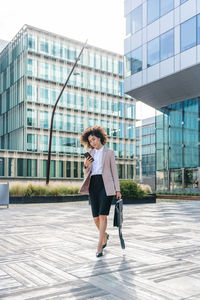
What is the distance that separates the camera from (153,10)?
96.0 ft

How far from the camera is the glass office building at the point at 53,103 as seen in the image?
4825 centimetres

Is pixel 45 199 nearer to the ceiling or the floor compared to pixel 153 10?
nearer to the floor

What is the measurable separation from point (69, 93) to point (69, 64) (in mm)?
4499

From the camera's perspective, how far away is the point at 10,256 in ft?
17.9

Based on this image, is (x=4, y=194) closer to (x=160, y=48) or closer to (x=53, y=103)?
(x=160, y=48)

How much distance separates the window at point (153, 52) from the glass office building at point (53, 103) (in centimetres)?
2334

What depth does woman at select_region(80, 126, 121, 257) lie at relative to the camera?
5449mm

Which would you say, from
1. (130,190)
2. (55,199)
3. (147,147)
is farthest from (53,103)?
(147,147)

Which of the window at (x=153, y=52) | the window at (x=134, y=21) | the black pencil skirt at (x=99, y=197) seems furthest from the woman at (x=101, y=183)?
the window at (x=134, y=21)

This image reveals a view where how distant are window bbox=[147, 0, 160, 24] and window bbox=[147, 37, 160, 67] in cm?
197

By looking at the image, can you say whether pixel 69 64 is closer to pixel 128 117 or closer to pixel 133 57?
pixel 128 117

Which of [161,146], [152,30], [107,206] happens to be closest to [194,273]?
[107,206]

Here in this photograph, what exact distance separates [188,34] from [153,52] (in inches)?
151

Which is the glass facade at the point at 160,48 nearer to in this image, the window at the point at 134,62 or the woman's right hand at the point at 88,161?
the window at the point at 134,62
